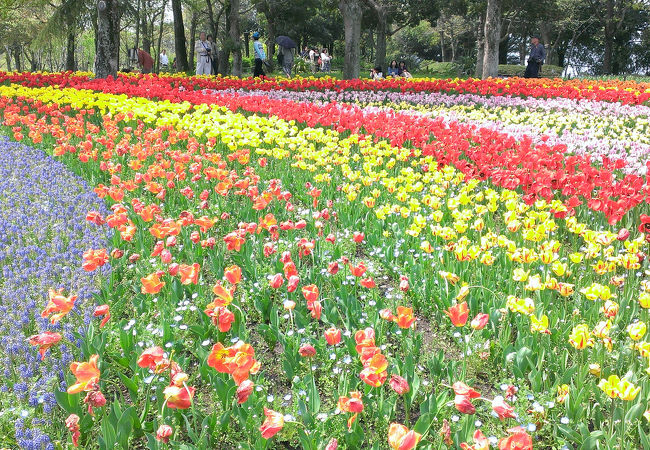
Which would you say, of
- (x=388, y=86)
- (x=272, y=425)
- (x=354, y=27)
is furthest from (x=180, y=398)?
(x=354, y=27)

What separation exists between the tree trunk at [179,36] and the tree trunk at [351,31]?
609 centimetres

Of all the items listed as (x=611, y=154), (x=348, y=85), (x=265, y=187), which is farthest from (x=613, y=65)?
(x=265, y=187)

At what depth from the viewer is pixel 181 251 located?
407 cm

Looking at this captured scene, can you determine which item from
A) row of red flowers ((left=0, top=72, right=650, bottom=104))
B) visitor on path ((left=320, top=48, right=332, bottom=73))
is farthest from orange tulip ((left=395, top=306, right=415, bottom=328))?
visitor on path ((left=320, top=48, right=332, bottom=73))

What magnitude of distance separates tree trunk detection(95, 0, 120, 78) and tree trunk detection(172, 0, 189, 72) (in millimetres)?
4983

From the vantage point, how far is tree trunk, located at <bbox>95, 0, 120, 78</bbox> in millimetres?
14868

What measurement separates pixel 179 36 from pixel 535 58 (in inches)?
494

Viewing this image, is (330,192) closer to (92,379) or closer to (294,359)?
(294,359)

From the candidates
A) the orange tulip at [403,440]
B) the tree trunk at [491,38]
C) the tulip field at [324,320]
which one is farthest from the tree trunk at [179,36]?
the orange tulip at [403,440]

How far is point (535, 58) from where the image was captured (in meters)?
19.0

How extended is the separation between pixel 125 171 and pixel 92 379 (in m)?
4.79

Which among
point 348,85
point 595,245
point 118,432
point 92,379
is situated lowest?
point 118,432

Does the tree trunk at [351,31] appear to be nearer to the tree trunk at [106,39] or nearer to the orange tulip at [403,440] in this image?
the tree trunk at [106,39]

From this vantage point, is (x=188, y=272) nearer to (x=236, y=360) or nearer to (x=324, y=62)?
(x=236, y=360)
